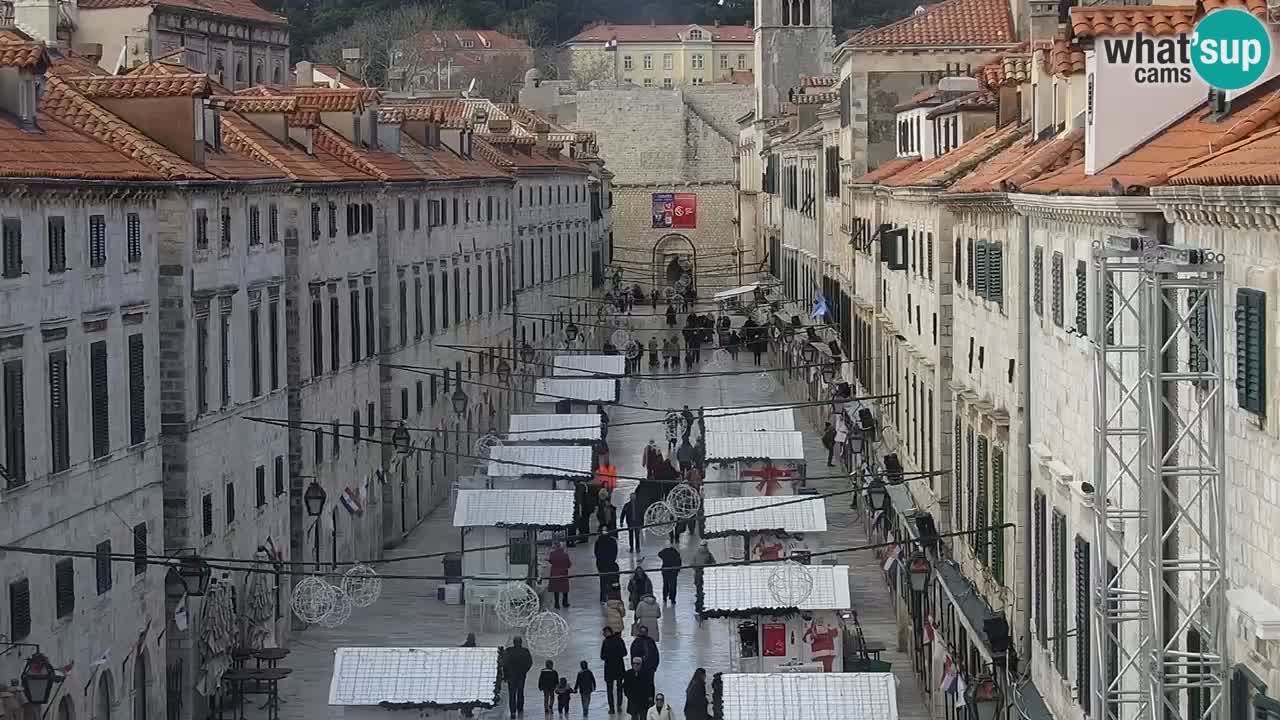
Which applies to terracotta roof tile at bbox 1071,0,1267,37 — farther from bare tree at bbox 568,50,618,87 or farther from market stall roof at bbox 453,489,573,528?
bare tree at bbox 568,50,618,87

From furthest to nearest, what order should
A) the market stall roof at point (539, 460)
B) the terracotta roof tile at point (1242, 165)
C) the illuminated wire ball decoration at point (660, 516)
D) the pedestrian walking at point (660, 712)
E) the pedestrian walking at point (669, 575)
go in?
the market stall roof at point (539, 460)
the illuminated wire ball decoration at point (660, 516)
the pedestrian walking at point (669, 575)
the pedestrian walking at point (660, 712)
the terracotta roof tile at point (1242, 165)

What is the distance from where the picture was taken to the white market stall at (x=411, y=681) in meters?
27.6

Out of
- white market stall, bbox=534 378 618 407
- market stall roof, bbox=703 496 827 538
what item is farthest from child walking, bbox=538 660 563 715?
white market stall, bbox=534 378 618 407

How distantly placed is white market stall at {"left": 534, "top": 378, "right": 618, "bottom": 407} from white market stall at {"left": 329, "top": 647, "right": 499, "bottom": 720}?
101 feet

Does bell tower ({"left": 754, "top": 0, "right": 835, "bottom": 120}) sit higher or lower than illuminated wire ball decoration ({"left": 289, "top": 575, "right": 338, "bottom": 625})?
higher

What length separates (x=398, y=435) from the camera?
4266cm

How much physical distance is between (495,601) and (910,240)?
30.1 feet

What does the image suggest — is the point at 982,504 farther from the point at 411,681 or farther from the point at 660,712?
the point at 411,681

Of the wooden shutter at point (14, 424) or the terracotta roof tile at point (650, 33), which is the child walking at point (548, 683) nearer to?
the wooden shutter at point (14, 424)

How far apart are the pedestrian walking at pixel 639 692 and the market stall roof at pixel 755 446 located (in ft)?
38.2

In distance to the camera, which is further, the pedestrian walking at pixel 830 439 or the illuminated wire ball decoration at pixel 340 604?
the pedestrian walking at pixel 830 439

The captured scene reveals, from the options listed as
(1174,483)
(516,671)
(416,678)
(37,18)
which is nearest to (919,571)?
(416,678)

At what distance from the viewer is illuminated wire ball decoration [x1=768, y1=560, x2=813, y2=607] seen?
3123 cm

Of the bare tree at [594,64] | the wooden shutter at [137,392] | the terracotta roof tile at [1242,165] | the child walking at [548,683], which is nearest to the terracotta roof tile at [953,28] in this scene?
the child walking at [548,683]
